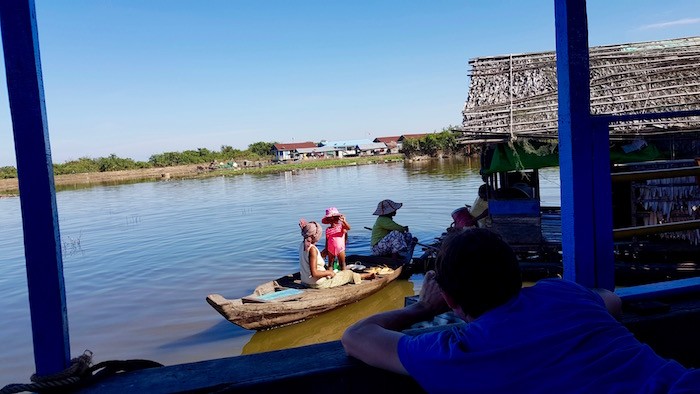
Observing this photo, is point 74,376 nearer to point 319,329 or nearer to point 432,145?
point 319,329

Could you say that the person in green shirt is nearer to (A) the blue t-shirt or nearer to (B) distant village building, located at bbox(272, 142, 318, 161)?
(A) the blue t-shirt

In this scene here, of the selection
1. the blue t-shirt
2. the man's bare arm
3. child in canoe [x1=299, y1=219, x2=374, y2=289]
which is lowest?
child in canoe [x1=299, y1=219, x2=374, y2=289]

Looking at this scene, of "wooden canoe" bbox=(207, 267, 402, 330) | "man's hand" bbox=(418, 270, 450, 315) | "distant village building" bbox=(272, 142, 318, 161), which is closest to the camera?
"man's hand" bbox=(418, 270, 450, 315)

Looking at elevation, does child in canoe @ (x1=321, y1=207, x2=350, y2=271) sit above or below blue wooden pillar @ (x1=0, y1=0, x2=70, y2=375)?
below

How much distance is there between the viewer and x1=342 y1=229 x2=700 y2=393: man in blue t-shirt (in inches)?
45.5

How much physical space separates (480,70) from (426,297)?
26.9 ft

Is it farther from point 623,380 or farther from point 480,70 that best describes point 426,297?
point 480,70

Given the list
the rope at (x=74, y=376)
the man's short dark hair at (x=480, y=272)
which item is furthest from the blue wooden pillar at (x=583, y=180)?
the rope at (x=74, y=376)

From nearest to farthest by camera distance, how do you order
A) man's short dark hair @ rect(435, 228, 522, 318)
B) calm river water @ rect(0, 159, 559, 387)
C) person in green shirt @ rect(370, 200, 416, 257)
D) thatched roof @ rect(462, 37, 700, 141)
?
man's short dark hair @ rect(435, 228, 522, 318) → calm river water @ rect(0, 159, 559, 387) → thatched roof @ rect(462, 37, 700, 141) → person in green shirt @ rect(370, 200, 416, 257)

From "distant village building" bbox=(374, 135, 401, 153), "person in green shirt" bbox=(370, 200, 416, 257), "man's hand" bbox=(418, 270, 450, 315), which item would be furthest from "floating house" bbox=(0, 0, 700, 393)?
"distant village building" bbox=(374, 135, 401, 153)

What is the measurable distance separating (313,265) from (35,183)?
19.5ft

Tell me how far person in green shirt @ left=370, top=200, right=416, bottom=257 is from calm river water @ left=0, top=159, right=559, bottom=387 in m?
0.64

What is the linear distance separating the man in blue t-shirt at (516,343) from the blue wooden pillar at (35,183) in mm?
1017

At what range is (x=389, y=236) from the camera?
9672 millimetres
